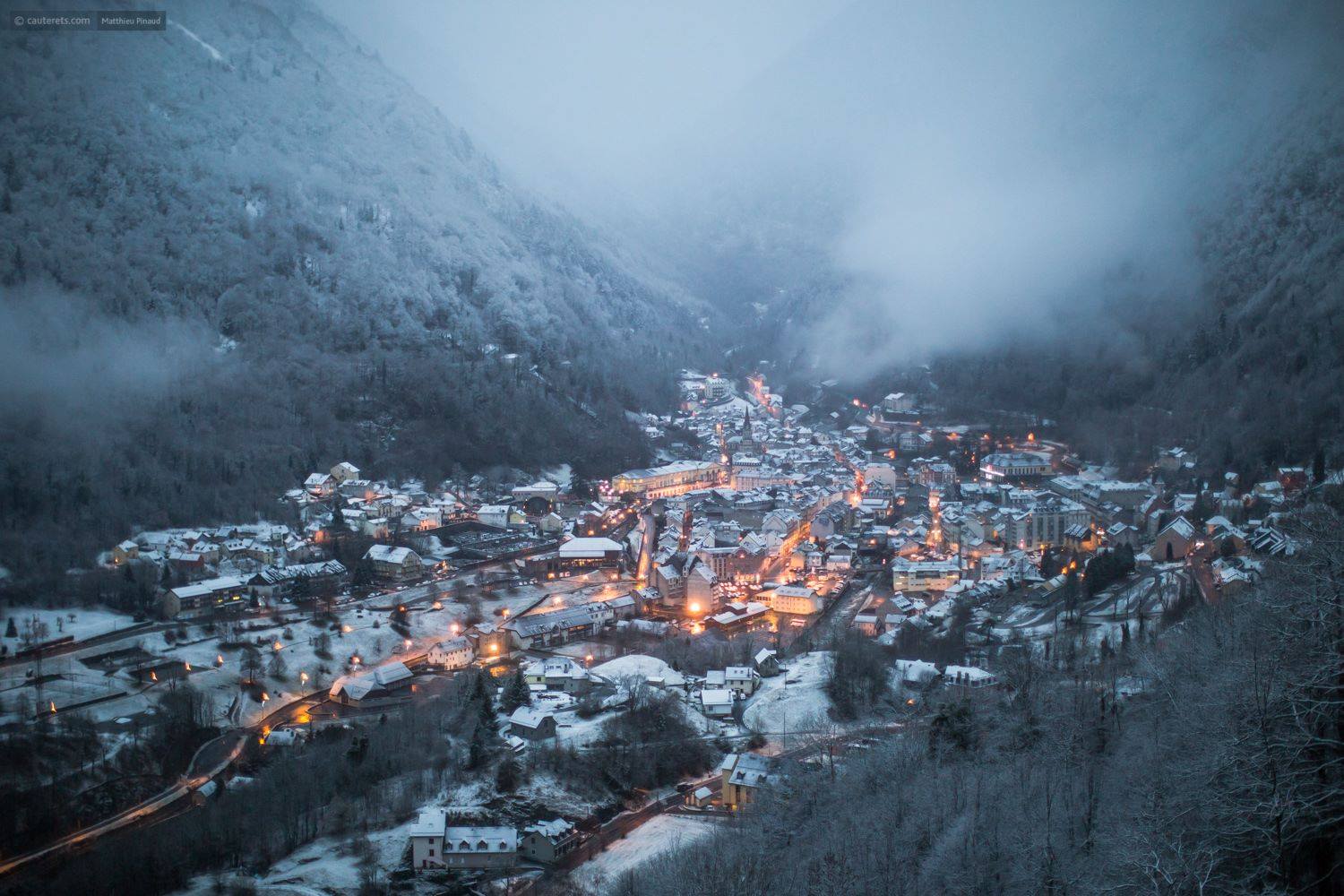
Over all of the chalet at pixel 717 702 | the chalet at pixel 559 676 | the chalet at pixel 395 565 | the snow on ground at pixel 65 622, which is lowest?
the chalet at pixel 717 702

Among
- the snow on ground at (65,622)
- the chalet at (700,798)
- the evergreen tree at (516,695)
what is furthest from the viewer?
the snow on ground at (65,622)

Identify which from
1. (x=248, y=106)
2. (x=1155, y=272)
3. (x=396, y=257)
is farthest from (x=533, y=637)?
(x=248, y=106)

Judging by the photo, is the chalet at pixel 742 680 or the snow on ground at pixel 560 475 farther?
the snow on ground at pixel 560 475

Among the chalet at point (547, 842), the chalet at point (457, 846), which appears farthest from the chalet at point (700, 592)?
the chalet at point (457, 846)

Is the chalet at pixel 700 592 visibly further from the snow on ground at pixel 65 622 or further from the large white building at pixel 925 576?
the snow on ground at pixel 65 622

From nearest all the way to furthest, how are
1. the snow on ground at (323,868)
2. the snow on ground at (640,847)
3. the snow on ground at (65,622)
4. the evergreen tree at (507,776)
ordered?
the snow on ground at (323,868), the snow on ground at (640,847), the evergreen tree at (507,776), the snow on ground at (65,622)

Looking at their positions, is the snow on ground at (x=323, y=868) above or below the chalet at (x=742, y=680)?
below
